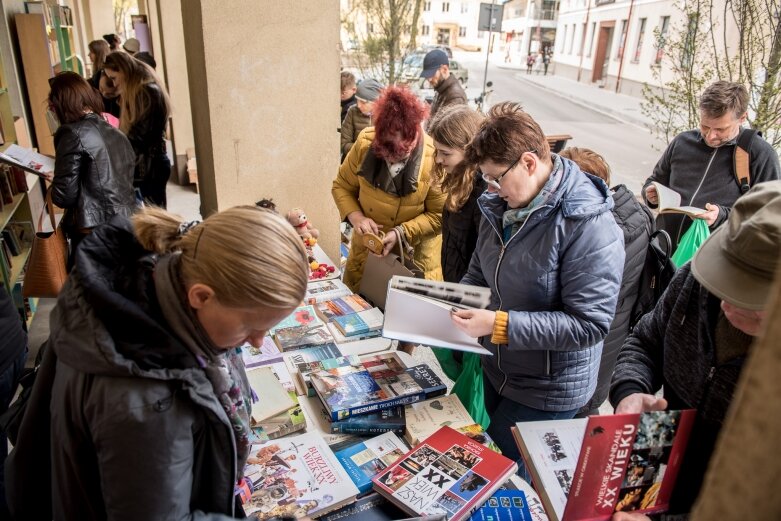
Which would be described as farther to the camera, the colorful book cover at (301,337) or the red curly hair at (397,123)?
the red curly hair at (397,123)

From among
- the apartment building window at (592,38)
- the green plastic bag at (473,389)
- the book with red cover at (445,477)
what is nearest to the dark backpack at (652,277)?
the green plastic bag at (473,389)

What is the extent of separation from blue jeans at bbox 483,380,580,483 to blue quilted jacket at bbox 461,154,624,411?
5 centimetres

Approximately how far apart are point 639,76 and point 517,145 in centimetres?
2069

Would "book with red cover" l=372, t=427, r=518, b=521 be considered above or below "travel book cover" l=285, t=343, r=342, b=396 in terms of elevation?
above

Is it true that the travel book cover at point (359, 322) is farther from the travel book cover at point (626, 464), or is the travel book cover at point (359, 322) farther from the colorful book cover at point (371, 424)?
the travel book cover at point (626, 464)

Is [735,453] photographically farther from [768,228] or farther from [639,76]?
[639,76]

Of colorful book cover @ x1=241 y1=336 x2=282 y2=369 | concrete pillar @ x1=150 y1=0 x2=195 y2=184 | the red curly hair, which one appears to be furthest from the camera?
concrete pillar @ x1=150 y1=0 x2=195 y2=184

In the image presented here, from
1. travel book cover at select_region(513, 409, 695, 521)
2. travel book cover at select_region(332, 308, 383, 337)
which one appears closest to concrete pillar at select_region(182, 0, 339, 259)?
travel book cover at select_region(332, 308, 383, 337)

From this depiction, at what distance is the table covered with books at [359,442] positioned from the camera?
5.02ft

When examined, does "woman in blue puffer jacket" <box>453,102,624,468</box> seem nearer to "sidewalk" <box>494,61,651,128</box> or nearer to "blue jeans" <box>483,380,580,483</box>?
"blue jeans" <box>483,380,580,483</box>

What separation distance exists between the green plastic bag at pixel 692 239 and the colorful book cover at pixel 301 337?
2.12 m

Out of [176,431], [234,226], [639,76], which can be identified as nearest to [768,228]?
[234,226]

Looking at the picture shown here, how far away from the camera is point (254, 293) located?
3.50 ft

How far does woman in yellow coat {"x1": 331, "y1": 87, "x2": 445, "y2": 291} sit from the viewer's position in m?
2.79
